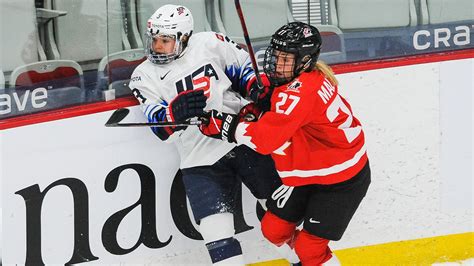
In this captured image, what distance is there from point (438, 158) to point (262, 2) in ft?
3.16

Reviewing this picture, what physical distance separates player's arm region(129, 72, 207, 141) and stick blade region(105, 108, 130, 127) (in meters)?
0.07

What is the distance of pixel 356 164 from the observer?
2.95 metres

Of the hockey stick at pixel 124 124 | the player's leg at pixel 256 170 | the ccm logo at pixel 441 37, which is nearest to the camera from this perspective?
the hockey stick at pixel 124 124

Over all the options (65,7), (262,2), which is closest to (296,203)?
(262,2)

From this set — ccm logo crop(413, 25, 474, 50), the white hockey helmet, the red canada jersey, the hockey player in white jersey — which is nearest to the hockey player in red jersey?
the red canada jersey

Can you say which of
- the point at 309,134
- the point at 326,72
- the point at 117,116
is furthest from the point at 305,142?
the point at 117,116

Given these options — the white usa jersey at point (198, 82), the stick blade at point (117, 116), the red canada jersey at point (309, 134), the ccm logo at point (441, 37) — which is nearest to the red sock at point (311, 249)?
the red canada jersey at point (309, 134)

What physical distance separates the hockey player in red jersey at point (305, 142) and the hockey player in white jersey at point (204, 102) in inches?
5.6

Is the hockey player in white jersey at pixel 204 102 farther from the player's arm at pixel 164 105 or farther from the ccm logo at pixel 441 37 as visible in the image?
the ccm logo at pixel 441 37

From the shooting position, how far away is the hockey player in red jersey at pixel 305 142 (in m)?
2.76

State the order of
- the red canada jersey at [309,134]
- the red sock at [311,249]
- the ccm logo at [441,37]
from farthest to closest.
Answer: the ccm logo at [441,37] < the red sock at [311,249] < the red canada jersey at [309,134]

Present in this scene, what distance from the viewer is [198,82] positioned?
3055mm

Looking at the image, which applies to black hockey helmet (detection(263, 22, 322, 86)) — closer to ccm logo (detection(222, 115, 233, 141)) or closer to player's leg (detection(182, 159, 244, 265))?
ccm logo (detection(222, 115, 233, 141))

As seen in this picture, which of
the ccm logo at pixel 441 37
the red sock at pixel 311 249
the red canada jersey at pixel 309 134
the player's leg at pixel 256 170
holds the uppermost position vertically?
the ccm logo at pixel 441 37
